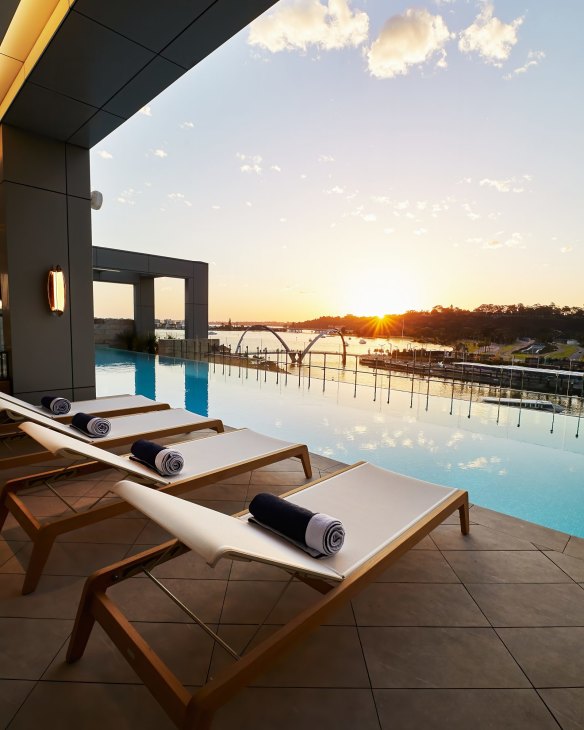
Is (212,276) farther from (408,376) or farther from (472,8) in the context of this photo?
(472,8)

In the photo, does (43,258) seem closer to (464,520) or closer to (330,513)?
(330,513)

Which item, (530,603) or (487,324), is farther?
(487,324)

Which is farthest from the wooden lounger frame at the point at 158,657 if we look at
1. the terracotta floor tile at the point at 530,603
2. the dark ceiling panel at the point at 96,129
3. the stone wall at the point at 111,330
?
the stone wall at the point at 111,330

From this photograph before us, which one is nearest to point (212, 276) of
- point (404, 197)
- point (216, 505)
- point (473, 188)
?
point (404, 197)

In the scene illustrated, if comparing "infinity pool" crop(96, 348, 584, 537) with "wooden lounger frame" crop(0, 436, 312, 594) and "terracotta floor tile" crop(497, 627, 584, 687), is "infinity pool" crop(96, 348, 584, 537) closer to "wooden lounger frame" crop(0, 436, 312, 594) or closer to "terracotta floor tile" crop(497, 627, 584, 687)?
"terracotta floor tile" crop(497, 627, 584, 687)

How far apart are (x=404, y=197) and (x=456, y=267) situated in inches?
215

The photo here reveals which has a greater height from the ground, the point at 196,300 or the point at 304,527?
the point at 196,300

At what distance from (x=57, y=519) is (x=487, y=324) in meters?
14.9

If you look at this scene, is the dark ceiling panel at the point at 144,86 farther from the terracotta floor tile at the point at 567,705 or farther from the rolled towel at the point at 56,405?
the terracotta floor tile at the point at 567,705

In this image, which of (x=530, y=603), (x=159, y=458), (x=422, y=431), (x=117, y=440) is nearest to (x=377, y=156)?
(x=422, y=431)

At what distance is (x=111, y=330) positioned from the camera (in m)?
18.5

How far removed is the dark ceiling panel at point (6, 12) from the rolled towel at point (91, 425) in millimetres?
2779

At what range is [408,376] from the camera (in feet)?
28.1

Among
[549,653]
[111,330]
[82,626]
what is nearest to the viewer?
[82,626]
